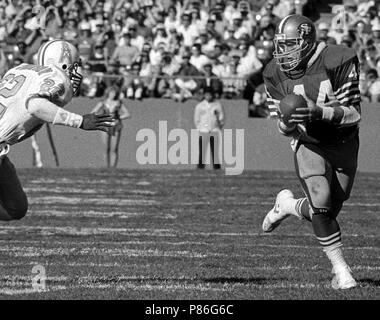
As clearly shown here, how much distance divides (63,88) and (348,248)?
3104mm

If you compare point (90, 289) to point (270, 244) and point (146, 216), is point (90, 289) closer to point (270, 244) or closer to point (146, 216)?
point (270, 244)

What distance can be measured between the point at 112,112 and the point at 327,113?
1089cm

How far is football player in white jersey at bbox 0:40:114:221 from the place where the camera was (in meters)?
6.16

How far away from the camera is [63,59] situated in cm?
655

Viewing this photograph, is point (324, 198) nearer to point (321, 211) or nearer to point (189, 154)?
point (321, 211)

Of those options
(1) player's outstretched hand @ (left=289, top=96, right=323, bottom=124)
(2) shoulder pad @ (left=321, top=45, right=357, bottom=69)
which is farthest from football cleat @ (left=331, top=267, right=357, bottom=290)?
(2) shoulder pad @ (left=321, top=45, right=357, bottom=69)

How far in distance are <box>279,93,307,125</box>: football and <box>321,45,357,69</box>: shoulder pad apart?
0.34 meters

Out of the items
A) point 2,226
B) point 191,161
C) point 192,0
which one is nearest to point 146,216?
point 2,226

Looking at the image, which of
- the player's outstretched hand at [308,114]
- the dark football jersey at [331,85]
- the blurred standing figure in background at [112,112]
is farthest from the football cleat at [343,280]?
the blurred standing figure in background at [112,112]

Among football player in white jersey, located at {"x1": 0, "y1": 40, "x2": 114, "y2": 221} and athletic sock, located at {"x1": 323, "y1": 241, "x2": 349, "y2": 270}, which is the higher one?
football player in white jersey, located at {"x1": 0, "y1": 40, "x2": 114, "y2": 221}

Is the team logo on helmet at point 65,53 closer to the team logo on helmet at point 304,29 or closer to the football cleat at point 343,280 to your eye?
the team logo on helmet at point 304,29

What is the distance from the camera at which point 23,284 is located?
6.34 metres

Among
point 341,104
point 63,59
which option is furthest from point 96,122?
point 341,104

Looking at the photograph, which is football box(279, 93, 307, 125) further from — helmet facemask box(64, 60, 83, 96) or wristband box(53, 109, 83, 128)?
helmet facemask box(64, 60, 83, 96)
